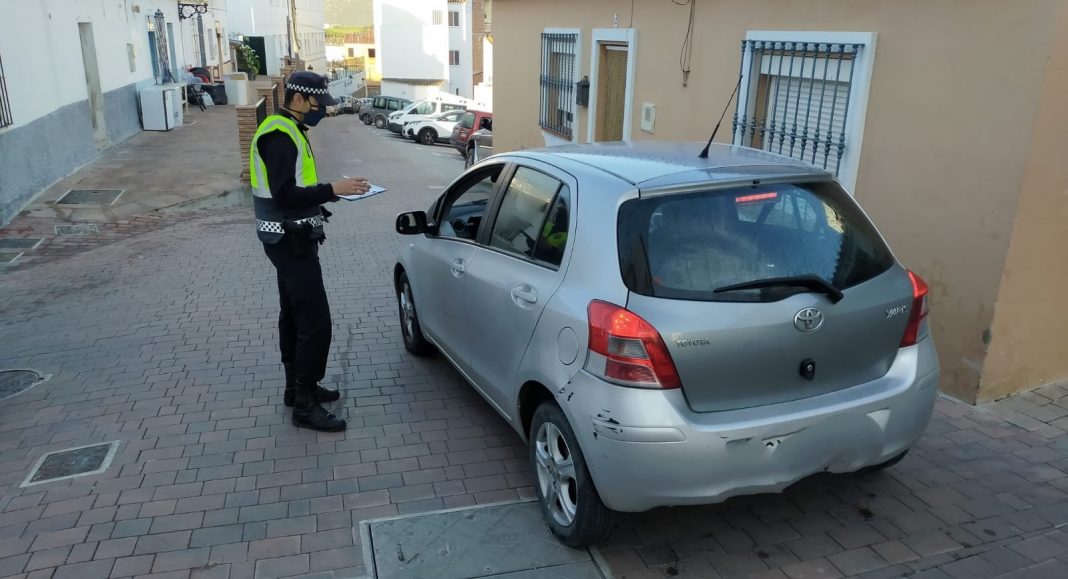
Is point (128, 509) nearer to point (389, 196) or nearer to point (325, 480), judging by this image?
point (325, 480)

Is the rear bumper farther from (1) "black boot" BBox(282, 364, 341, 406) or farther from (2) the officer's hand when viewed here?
(1) "black boot" BBox(282, 364, 341, 406)

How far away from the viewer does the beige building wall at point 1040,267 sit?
4.25 metres

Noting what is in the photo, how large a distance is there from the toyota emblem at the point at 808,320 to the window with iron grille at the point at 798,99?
285 centimetres

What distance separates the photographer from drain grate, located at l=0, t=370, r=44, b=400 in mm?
5207

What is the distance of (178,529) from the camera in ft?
11.9

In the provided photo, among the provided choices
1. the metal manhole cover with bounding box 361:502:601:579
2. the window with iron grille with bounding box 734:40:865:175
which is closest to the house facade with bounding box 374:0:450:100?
the window with iron grille with bounding box 734:40:865:175

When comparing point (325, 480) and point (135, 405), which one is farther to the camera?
point (135, 405)

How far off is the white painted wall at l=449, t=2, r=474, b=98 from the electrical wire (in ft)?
189

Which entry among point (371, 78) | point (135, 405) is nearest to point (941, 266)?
point (135, 405)

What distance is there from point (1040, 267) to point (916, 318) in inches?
69.5

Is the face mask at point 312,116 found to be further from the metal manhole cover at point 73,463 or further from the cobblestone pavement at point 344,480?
the metal manhole cover at point 73,463

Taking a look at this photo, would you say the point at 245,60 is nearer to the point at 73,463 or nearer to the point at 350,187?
the point at 350,187

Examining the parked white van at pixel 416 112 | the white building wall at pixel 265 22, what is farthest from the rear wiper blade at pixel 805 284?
the white building wall at pixel 265 22

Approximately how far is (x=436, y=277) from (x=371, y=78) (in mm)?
81256
